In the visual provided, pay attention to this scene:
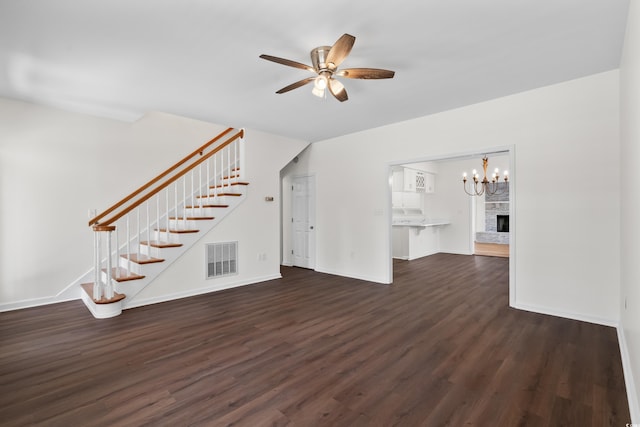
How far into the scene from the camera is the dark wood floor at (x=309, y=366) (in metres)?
1.88

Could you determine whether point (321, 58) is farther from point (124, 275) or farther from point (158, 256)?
point (124, 275)

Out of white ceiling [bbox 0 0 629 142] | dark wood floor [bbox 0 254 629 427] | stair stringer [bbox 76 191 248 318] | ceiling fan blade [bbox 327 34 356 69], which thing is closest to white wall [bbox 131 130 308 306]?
stair stringer [bbox 76 191 248 318]

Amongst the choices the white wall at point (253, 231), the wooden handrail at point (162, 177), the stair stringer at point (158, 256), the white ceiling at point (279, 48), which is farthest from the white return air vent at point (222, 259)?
the white ceiling at point (279, 48)

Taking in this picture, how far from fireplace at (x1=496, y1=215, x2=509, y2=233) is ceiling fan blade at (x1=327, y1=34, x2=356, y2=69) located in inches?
357

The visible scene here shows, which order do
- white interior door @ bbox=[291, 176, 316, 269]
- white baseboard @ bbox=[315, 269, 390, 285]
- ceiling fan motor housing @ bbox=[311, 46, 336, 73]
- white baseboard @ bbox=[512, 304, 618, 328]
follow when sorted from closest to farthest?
ceiling fan motor housing @ bbox=[311, 46, 336, 73] < white baseboard @ bbox=[512, 304, 618, 328] < white baseboard @ bbox=[315, 269, 390, 285] < white interior door @ bbox=[291, 176, 316, 269]

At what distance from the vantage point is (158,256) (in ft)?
14.0

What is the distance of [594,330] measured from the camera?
122 inches

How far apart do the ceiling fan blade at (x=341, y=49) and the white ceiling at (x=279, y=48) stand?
0.64 ft

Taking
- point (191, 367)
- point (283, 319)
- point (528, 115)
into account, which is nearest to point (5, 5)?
point (191, 367)

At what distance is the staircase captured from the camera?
12.4 feet

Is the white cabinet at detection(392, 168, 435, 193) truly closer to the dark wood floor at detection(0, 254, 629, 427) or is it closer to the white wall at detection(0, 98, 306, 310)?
the dark wood floor at detection(0, 254, 629, 427)

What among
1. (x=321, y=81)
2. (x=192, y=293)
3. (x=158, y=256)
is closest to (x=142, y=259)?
→ (x=158, y=256)

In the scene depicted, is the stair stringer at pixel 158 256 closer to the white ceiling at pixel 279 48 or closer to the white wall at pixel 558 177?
the white ceiling at pixel 279 48

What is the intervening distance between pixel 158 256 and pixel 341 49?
12.2 ft
